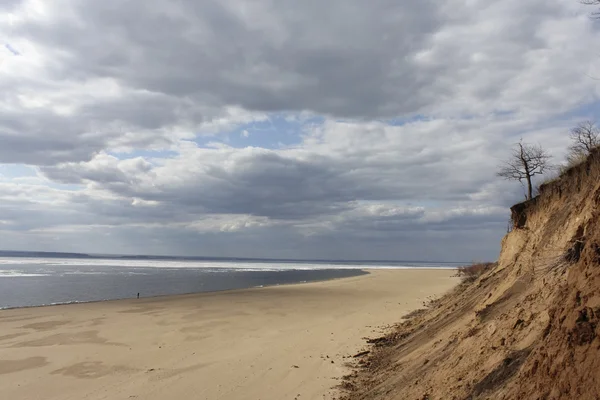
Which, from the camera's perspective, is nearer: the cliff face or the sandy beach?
the cliff face

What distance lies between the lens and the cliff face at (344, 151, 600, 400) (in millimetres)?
4691

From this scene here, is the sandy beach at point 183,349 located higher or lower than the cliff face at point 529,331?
lower

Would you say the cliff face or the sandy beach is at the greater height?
the cliff face

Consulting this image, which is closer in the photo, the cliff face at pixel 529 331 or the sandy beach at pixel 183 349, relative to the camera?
the cliff face at pixel 529 331

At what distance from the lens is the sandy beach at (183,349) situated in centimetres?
1122

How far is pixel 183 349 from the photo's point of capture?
52.5 ft

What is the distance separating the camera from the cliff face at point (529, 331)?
15.4ft

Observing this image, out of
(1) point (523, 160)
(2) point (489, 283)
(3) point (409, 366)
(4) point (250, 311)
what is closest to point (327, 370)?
(3) point (409, 366)

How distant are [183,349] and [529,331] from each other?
1284cm

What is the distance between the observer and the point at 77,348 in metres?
16.5

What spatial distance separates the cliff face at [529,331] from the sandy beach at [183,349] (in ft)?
6.27

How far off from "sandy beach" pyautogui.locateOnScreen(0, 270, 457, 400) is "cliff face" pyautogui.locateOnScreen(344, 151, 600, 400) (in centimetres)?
191

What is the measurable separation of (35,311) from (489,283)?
84.3 ft

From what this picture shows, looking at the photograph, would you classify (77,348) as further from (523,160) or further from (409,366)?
(523,160)
